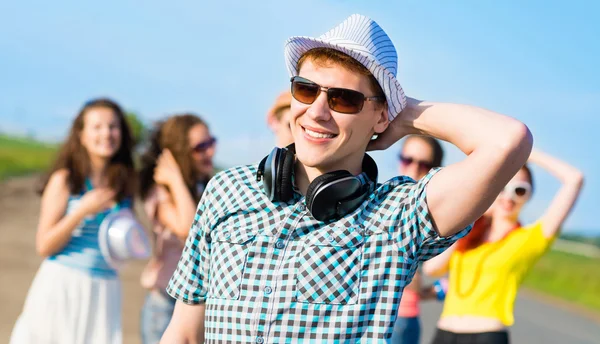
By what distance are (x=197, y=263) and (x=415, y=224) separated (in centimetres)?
73

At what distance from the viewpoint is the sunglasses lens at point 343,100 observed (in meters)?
2.85

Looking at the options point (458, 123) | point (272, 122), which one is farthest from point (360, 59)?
point (272, 122)

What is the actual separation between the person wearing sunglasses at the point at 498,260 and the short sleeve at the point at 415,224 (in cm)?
340

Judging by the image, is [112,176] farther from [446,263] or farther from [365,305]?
[365,305]

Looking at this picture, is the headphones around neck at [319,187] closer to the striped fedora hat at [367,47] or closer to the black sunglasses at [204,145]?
the striped fedora hat at [367,47]

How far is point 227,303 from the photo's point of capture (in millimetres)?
2811

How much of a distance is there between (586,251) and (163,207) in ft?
144

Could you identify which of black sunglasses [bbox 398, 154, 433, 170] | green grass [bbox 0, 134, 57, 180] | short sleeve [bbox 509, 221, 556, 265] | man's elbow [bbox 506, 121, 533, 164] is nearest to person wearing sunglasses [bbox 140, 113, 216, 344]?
black sunglasses [bbox 398, 154, 433, 170]

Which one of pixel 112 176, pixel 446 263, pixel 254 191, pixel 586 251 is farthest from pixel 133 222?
pixel 586 251

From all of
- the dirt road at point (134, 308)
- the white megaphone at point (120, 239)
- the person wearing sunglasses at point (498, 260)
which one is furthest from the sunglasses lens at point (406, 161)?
the dirt road at point (134, 308)

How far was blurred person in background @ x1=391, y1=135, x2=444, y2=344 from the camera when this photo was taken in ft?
20.6

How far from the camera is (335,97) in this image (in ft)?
9.36

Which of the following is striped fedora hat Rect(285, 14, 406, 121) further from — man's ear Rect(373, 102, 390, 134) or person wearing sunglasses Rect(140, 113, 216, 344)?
person wearing sunglasses Rect(140, 113, 216, 344)

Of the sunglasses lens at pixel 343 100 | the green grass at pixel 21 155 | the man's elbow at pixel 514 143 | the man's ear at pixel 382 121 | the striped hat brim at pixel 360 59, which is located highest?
the striped hat brim at pixel 360 59
